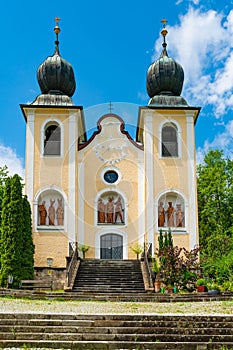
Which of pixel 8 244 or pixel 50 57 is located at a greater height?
pixel 50 57

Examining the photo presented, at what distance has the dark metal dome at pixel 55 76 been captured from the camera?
28.0 metres

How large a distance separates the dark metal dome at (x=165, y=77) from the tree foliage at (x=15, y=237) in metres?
9.02

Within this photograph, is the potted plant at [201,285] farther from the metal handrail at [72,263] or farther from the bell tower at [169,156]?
the bell tower at [169,156]

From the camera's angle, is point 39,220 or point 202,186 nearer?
point 39,220

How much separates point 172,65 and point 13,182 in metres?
10.2

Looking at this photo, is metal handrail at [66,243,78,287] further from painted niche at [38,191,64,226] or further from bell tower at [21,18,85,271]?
painted niche at [38,191,64,226]

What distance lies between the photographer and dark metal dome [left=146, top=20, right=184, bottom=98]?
28.2 metres

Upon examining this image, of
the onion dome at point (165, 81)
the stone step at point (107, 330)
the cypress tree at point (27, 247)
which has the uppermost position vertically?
the onion dome at point (165, 81)

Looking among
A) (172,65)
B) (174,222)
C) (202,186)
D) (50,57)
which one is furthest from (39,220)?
(202,186)

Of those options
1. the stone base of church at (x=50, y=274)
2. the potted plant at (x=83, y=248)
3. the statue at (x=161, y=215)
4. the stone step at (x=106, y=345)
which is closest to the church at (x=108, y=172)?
the statue at (x=161, y=215)

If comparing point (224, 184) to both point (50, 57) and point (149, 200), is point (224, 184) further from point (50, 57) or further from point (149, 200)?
point (50, 57)

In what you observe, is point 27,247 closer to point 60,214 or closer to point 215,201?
point 60,214

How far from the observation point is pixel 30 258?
23188mm

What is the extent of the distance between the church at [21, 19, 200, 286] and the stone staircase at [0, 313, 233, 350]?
15.8 m
